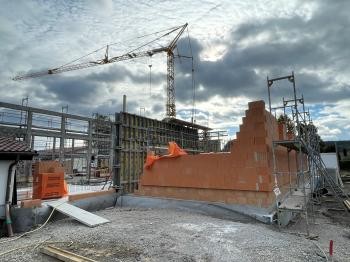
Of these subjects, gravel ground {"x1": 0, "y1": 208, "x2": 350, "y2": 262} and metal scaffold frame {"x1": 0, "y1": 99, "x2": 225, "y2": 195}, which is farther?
metal scaffold frame {"x1": 0, "y1": 99, "x2": 225, "y2": 195}

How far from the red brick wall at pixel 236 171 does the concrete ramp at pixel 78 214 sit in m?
3.85

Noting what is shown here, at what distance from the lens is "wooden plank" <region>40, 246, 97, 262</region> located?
5684 millimetres

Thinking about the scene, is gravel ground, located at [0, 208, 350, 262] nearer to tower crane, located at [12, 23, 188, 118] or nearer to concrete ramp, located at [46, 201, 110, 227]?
concrete ramp, located at [46, 201, 110, 227]

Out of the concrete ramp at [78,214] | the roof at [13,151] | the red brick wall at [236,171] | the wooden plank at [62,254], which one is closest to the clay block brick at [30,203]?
the concrete ramp at [78,214]

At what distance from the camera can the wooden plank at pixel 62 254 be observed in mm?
5684

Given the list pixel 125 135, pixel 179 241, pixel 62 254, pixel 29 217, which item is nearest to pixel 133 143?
pixel 125 135

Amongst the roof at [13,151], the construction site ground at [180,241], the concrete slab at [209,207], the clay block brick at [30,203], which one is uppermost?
the roof at [13,151]

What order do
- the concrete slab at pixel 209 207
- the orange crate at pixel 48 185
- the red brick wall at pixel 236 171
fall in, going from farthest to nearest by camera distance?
the orange crate at pixel 48 185 → the red brick wall at pixel 236 171 → the concrete slab at pixel 209 207

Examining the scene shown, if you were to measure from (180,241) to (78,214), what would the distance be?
4110mm

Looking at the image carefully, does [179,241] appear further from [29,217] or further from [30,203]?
[30,203]

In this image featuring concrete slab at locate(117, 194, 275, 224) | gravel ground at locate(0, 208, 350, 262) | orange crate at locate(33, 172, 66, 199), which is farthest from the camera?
orange crate at locate(33, 172, 66, 199)

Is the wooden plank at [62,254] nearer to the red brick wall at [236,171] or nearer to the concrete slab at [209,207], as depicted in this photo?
the concrete slab at [209,207]

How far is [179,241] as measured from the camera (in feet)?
22.5

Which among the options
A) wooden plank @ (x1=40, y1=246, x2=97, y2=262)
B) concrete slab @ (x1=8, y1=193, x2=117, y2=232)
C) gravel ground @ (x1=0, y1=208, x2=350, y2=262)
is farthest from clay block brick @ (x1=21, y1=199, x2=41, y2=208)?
wooden plank @ (x1=40, y1=246, x2=97, y2=262)
